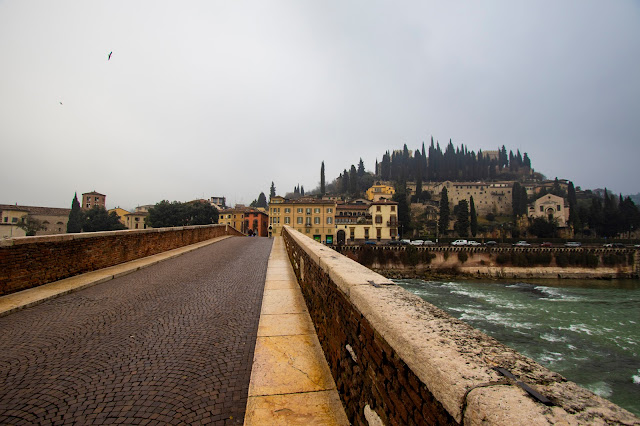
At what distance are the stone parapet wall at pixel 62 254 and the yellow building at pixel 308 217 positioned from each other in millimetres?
47490

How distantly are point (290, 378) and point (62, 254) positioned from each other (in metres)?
7.46

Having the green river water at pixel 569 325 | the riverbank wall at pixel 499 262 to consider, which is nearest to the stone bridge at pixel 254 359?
the green river water at pixel 569 325

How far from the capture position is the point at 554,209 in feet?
257

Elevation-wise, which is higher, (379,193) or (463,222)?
(379,193)

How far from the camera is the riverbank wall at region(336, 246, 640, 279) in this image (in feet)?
144

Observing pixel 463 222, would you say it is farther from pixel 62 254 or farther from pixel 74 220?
pixel 74 220

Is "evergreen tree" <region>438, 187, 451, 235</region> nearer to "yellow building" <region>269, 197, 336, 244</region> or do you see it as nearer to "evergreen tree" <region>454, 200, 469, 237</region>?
"evergreen tree" <region>454, 200, 469, 237</region>

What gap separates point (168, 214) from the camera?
53.2 meters

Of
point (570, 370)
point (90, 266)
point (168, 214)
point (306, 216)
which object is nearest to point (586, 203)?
point (306, 216)

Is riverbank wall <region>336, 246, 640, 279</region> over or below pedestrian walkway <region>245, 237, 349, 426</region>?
below

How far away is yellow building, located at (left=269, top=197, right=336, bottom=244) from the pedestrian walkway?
178 feet

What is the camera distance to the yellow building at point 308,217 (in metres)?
59.6

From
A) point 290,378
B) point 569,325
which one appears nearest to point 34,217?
point 290,378

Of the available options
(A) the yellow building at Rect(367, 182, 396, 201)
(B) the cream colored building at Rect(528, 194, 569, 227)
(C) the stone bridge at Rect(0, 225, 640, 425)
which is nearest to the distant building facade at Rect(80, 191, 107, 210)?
(A) the yellow building at Rect(367, 182, 396, 201)
